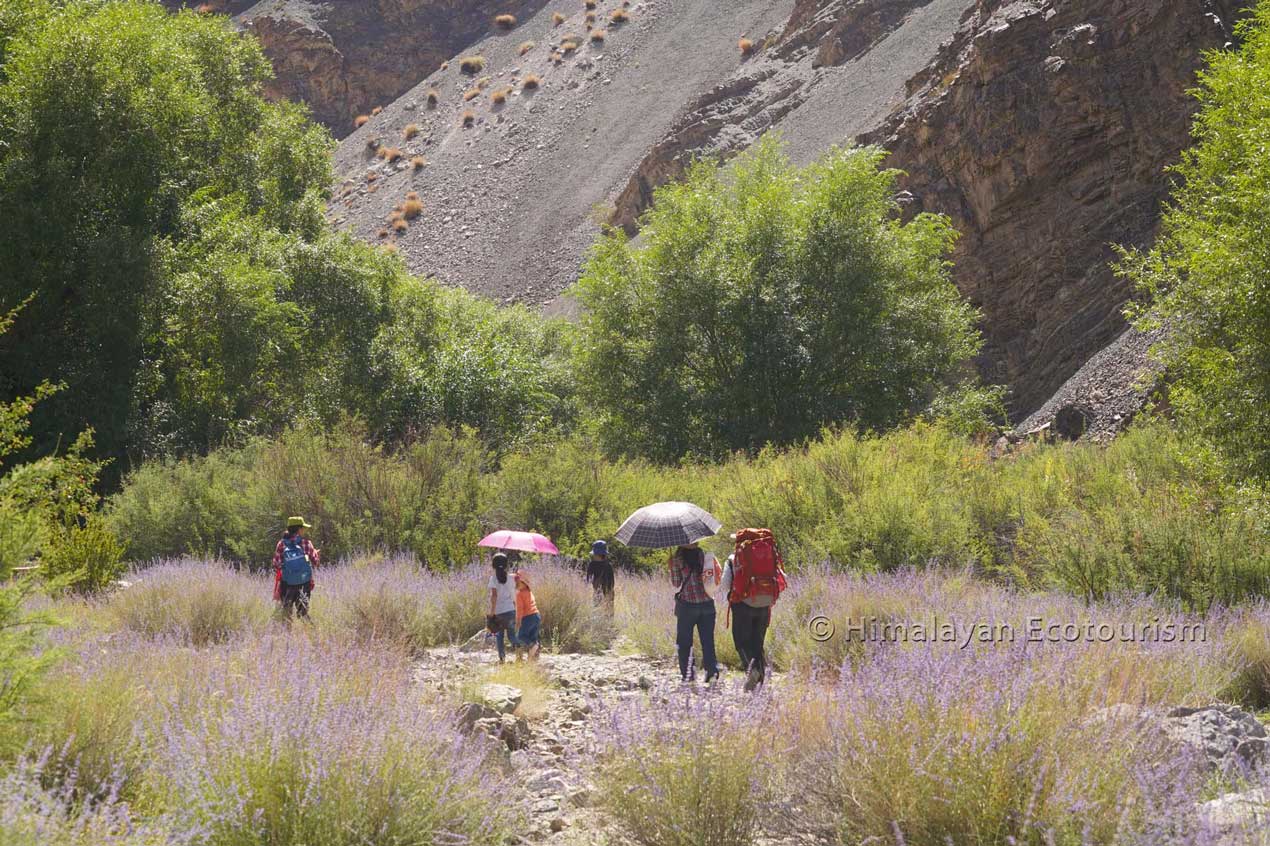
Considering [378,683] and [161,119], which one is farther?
[161,119]

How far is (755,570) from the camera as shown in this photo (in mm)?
7703

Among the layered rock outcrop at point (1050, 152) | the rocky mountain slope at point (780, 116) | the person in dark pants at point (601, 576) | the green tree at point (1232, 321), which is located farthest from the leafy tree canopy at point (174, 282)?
the rocky mountain slope at point (780, 116)

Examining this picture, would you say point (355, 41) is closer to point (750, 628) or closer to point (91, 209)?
point (91, 209)

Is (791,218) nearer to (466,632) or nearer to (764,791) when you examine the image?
(466,632)

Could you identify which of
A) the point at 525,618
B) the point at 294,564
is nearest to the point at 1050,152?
the point at 525,618

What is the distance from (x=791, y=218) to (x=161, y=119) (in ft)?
47.9

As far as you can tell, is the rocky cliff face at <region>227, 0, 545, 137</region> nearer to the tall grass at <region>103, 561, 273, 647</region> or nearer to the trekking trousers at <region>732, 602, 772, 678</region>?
the tall grass at <region>103, 561, 273, 647</region>

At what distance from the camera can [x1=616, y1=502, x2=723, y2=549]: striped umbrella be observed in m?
8.45

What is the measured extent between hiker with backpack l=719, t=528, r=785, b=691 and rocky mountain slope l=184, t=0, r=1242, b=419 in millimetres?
17698

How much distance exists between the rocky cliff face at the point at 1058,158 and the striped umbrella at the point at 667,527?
20405 millimetres

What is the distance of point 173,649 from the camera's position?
727cm

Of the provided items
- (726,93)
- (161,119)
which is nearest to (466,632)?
(161,119)

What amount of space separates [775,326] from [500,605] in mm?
15678

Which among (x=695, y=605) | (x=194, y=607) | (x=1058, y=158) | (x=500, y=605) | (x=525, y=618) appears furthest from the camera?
(x=1058, y=158)
